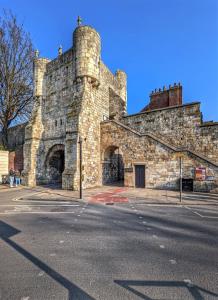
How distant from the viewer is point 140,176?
1492cm

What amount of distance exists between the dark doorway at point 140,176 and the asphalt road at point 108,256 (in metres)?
7.63

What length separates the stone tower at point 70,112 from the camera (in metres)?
14.4

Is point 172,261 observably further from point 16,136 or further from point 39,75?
point 16,136

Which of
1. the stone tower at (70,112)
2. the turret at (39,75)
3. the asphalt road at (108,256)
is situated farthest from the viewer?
the turret at (39,75)

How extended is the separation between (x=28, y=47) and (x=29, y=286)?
85.0 ft

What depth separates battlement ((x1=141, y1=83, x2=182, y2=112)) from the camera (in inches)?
757

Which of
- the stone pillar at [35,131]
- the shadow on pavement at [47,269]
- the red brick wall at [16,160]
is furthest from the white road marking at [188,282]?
the red brick wall at [16,160]

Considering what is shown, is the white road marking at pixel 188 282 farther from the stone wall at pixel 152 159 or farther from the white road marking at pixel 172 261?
the stone wall at pixel 152 159

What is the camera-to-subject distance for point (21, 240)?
4.73 metres

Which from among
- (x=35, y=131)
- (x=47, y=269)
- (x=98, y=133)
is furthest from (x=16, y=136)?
(x=47, y=269)

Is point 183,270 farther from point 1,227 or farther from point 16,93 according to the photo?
point 16,93

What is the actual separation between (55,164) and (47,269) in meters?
16.2

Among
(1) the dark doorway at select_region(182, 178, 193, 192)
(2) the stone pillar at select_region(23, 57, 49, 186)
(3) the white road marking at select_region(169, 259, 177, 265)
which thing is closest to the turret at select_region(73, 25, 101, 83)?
(2) the stone pillar at select_region(23, 57, 49, 186)

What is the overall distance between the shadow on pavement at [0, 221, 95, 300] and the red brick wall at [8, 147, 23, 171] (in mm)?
16742
